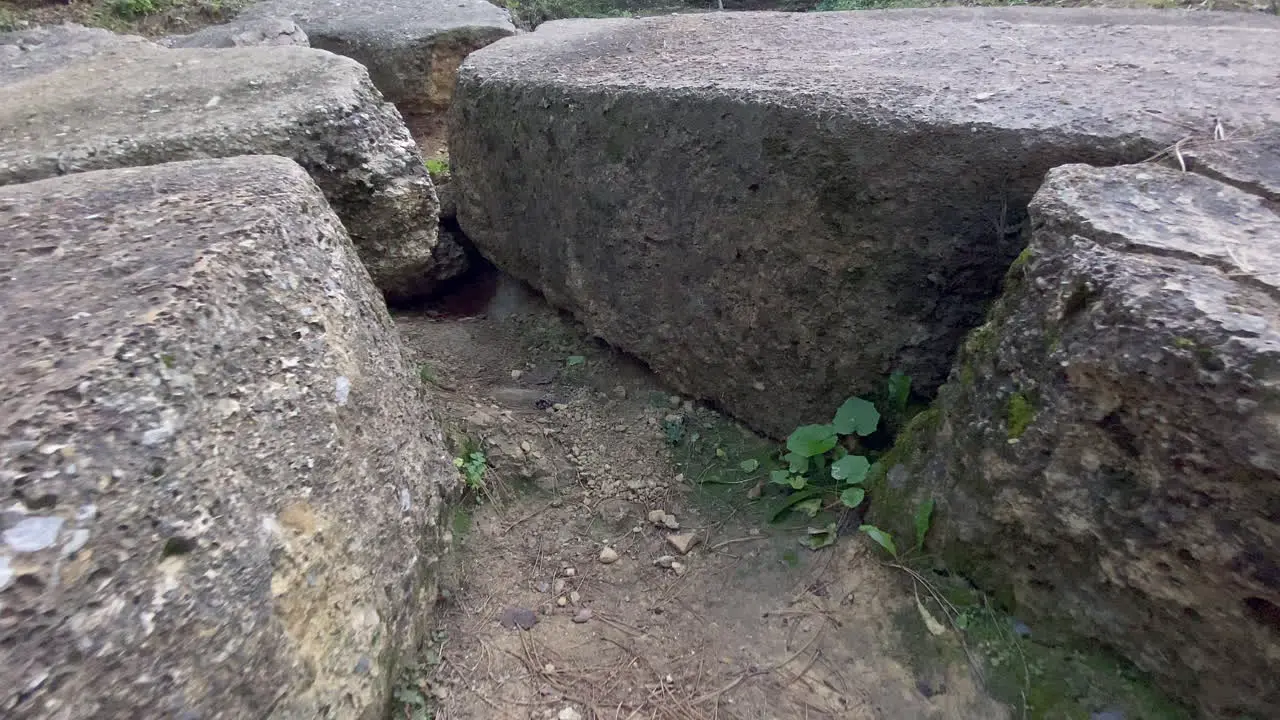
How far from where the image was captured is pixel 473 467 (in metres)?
2.18

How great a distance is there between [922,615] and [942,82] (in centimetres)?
125

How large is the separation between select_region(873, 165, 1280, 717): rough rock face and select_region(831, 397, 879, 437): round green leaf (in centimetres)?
36

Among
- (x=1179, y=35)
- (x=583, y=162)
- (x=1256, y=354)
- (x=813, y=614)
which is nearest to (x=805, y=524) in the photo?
(x=813, y=614)

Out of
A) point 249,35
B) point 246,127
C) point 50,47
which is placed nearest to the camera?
point 246,127

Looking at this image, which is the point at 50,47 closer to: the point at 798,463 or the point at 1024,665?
the point at 798,463

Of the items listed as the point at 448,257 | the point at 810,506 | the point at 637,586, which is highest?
the point at 448,257

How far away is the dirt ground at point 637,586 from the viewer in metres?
1.63

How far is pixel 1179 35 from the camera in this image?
90.4 inches

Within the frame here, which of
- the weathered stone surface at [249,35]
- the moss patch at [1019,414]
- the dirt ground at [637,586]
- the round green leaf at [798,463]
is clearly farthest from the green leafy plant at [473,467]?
the weathered stone surface at [249,35]

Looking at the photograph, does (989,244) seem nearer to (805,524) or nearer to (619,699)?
(805,524)

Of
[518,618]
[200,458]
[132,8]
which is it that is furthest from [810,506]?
[132,8]

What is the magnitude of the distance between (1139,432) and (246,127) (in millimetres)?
2144

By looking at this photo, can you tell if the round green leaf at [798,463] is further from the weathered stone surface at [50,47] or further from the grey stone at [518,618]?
the weathered stone surface at [50,47]

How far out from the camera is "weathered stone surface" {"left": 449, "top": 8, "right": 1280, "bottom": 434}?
1.73m
